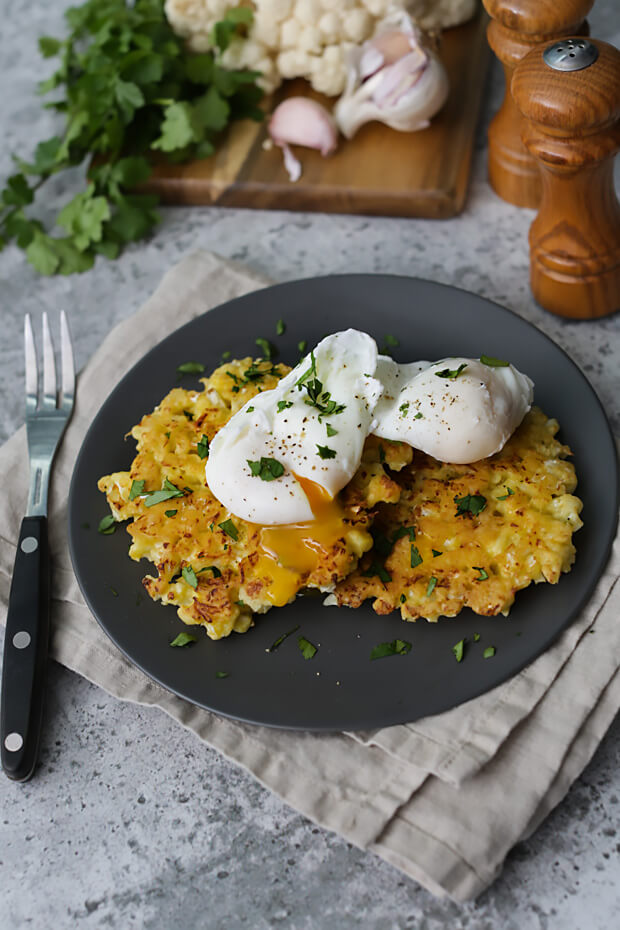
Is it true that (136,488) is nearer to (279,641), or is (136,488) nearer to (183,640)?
(183,640)

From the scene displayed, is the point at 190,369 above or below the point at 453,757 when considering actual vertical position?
above

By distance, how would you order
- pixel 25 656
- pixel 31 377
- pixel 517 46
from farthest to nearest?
pixel 31 377, pixel 517 46, pixel 25 656

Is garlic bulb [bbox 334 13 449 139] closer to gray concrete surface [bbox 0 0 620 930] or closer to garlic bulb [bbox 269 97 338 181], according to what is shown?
garlic bulb [bbox 269 97 338 181]

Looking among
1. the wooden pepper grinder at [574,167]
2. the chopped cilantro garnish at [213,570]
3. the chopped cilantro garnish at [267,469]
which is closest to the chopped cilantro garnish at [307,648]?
the chopped cilantro garnish at [213,570]

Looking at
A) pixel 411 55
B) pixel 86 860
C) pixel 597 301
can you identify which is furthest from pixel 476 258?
pixel 86 860

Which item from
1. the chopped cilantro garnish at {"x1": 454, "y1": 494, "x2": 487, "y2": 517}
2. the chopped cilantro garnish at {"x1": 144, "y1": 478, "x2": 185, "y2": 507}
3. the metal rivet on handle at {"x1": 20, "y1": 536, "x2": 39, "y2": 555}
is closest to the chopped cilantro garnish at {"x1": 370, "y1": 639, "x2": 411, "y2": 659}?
the chopped cilantro garnish at {"x1": 454, "y1": 494, "x2": 487, "y2": 517}

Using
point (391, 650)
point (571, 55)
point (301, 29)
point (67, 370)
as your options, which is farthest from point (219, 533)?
point (301, 29)

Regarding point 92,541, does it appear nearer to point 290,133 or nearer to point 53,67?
point 290,133
